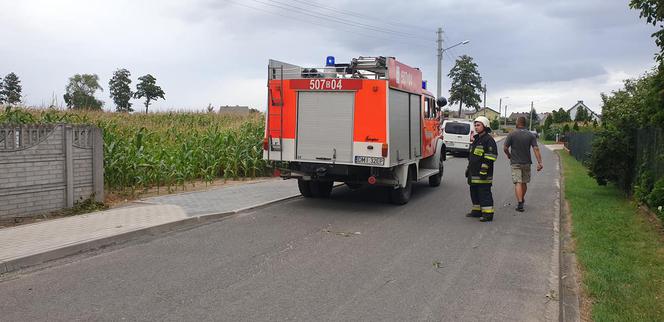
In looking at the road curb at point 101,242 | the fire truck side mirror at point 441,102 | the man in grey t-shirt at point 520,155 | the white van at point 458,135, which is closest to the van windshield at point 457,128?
the white van at point 458,135

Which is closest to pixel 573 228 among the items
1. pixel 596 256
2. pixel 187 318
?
pixel 596 256

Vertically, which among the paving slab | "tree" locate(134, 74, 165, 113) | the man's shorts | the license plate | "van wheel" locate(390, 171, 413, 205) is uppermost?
"tree" locate(134, 74, 165, 113)

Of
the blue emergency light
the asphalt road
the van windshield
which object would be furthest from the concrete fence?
the van windshield

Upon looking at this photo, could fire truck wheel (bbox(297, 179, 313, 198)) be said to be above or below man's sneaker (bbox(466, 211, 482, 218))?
above

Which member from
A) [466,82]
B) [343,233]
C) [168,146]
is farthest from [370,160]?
[466,82]

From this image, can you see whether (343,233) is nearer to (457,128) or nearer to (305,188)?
(305,188)

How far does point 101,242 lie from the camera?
677cm

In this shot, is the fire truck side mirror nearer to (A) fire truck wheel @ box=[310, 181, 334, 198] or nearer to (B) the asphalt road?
(A) fire truck wheel @ box=[310, 181, 334, 198]

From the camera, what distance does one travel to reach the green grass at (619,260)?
4.80 metres

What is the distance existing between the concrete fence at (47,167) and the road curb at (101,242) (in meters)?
2.08

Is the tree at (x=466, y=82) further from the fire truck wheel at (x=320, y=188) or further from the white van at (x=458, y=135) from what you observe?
the fire truck wheel at (x=320, y=188)

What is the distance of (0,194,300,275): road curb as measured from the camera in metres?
5.78

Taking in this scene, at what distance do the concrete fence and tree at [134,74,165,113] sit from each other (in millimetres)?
41913

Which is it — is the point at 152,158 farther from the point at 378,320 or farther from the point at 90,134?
the point at 378,320
